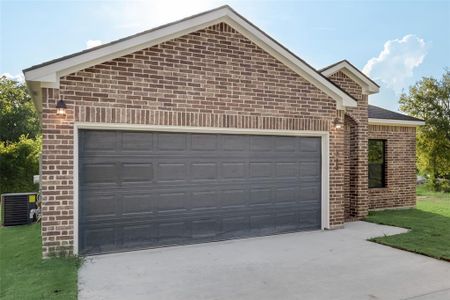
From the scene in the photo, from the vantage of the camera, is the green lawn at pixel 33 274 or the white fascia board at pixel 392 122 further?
the white fascia board at pixel 392 122

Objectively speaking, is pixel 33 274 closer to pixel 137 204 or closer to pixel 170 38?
pixel 137 204

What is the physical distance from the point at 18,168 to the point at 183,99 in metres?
15.3

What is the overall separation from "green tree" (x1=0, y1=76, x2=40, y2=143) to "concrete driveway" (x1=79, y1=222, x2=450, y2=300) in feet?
88.2

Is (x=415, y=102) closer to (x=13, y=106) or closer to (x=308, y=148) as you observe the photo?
(x=308, y=148)

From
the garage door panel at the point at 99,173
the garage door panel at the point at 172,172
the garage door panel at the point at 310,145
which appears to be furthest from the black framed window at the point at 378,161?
the garage door panel at the point at 99,173

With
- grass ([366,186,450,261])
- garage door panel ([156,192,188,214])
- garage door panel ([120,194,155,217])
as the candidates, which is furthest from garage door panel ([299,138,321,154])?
garage door panel ([120,194,155,217])

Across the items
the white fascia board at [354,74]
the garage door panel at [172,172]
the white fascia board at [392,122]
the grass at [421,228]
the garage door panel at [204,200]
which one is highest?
the white fascia board at [354,74]

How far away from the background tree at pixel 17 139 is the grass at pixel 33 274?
39.6ft

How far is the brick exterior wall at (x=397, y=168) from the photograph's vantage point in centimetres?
1186

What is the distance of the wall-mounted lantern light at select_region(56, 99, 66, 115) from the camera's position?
575 centimetres

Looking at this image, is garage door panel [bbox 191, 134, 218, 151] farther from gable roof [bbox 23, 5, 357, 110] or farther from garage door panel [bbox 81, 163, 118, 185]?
gable roof [bbox 23, 5, 357, 110]

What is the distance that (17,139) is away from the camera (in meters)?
29.3

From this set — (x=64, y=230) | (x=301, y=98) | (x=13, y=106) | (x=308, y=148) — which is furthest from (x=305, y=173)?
(x=13, y=106)

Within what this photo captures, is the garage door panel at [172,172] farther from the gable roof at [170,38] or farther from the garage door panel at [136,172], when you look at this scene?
the gable roof at [170,38]
